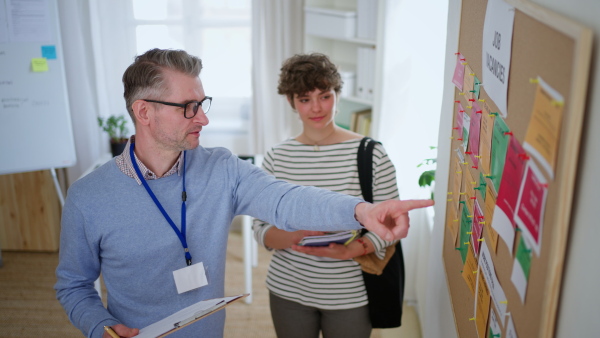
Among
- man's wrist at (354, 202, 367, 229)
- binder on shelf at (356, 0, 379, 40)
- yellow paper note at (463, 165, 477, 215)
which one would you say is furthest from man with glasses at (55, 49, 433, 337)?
binder on shelf at (356, 0, 379, 40)

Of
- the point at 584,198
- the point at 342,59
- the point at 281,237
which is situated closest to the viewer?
the point at 584,198

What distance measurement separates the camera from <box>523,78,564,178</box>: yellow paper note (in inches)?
30.9

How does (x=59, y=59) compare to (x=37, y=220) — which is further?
(x=37, y=220)

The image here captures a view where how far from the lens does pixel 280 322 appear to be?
2125 millimetres

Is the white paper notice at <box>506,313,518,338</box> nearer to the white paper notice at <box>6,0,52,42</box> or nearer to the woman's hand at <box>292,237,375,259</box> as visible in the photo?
the woman's hand at <box>292,237,375,259</box>

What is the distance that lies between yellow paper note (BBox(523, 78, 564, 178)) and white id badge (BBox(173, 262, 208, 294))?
100 cm

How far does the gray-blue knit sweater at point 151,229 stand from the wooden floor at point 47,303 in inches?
70.5

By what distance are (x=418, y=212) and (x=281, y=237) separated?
1.49 metres

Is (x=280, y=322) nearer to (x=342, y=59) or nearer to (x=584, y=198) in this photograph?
(x=584, y=198)

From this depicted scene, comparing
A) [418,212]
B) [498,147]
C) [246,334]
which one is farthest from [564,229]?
[246,334]

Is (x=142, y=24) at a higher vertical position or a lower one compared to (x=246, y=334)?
higher

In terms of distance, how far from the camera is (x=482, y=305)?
125 centimetres

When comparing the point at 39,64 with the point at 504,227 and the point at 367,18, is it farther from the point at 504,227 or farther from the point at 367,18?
the point at 504,227

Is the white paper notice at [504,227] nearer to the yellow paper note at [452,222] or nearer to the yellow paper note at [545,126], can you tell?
the yellow paper note at [545,126]
